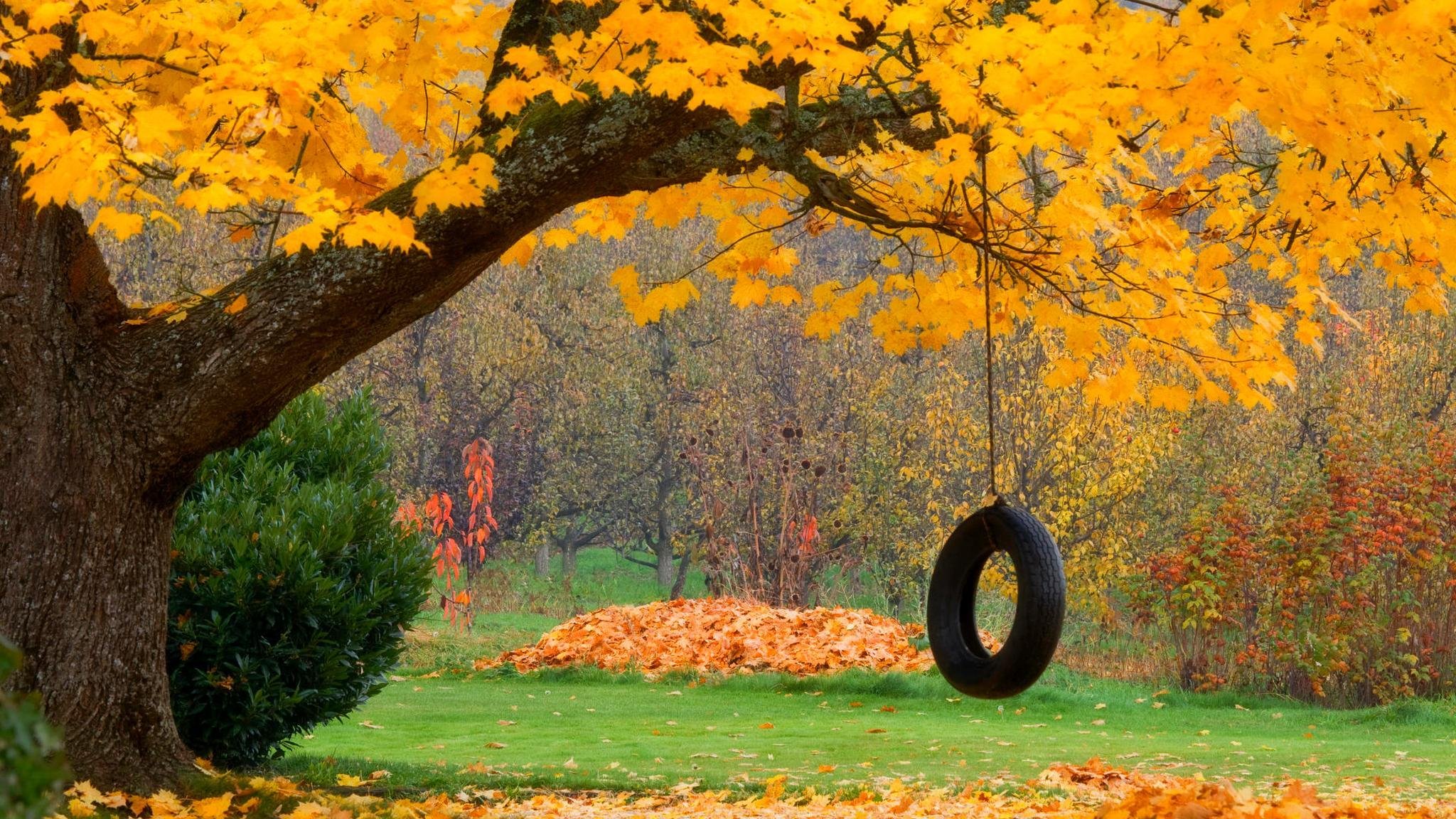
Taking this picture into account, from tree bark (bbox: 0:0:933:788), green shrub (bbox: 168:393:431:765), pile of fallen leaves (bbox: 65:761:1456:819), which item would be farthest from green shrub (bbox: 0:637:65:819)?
green shrub (bbox: 168:393:431:765)

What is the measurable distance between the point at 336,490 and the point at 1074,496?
9.95 m

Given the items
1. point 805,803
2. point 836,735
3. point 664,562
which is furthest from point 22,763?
point 664,562

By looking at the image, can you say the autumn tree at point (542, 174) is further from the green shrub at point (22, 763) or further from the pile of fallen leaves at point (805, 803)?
the green shrub at point (22, 763)

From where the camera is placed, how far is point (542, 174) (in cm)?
484

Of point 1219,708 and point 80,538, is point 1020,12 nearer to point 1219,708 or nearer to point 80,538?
point 80,538

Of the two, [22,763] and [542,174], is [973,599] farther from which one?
[22,763]

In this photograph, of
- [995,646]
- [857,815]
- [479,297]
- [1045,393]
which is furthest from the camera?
[479,297]

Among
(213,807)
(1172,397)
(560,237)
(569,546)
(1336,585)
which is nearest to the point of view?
(213,807)

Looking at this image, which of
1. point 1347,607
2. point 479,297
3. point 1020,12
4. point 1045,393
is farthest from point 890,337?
point 479,297

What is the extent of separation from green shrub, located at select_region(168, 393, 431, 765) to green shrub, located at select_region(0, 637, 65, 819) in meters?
5.46

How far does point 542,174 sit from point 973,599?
2.37 metres

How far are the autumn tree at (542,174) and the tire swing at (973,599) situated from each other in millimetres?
566

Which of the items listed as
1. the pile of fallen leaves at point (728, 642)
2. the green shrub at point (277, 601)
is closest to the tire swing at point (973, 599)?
the green shrub at point (277, 601)

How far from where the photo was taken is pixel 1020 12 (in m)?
5.03
